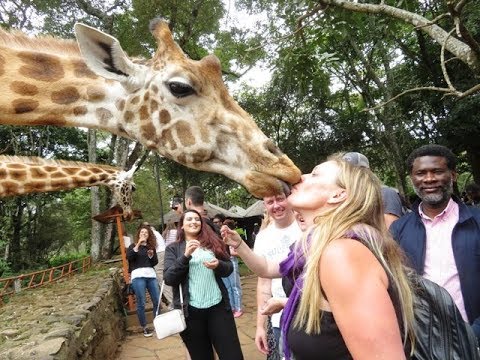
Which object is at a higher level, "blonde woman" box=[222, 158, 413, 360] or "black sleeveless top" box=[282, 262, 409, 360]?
"blonde woman" box=[222, 158, 413, 360]

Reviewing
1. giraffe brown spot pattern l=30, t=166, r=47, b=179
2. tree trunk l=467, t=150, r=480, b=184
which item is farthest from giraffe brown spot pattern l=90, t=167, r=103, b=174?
tree trunk l=467, t=150, r=480, b=184

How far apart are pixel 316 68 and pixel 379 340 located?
4.49m

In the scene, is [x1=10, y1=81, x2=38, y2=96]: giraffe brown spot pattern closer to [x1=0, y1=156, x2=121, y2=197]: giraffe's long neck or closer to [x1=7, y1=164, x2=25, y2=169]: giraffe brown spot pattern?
[x1=0, y1=156, x2=121, y2=197]: giraffe's long neck

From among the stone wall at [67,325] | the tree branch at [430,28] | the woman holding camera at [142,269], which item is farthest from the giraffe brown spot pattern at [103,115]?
the woman holding camera at [142,269]

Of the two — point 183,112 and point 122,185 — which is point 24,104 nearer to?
point 183,112

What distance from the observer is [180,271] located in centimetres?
368

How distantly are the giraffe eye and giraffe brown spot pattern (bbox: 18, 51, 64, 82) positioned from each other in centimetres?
81

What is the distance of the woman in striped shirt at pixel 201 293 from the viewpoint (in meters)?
→ 3.63

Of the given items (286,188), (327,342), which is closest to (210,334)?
(286,188)

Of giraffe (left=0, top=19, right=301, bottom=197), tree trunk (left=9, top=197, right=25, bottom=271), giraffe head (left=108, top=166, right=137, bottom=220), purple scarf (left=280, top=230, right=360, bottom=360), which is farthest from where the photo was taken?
tree trunk (left=9, top=197, right=25, bottom=271)

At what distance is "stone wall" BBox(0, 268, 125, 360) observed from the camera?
11.5 ft

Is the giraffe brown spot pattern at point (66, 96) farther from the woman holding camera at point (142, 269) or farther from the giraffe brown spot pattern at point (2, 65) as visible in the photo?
the woman holding camera at point (142, 269)

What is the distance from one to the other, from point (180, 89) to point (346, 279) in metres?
1.73

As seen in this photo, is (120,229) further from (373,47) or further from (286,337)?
(373,47)
